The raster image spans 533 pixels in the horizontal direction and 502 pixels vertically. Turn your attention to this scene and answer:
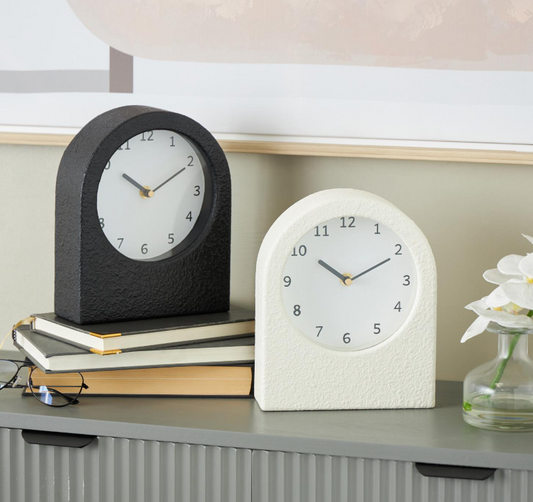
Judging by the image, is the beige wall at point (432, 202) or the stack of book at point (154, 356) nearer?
the stack of book at point (154, 356)

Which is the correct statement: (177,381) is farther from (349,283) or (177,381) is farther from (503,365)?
(503,365)

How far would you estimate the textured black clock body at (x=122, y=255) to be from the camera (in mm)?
896

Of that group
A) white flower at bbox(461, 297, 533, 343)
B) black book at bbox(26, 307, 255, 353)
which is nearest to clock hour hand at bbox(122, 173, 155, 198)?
black book at bbox(26, 307, 255, 353)

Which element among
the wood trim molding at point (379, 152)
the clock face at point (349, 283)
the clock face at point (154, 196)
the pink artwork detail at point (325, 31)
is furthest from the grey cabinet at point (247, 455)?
the pink artwork detail at point (325, 31)

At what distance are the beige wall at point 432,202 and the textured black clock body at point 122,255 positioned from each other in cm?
12

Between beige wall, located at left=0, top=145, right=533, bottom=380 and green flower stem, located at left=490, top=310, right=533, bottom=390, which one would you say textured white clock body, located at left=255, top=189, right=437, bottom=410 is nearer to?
green flower stem, located at left=490, top=310, right=533, bottom=390

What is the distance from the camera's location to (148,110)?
92 cm

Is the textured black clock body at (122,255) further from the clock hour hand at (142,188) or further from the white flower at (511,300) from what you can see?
the white flower at (511,300)

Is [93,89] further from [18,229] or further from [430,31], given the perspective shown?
[430,31]

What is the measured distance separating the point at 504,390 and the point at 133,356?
0.46m

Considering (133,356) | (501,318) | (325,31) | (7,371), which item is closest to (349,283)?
(501,318)

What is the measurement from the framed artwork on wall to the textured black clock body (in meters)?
0.15

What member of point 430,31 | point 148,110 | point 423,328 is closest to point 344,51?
point 430,31

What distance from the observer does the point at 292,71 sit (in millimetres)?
1041
